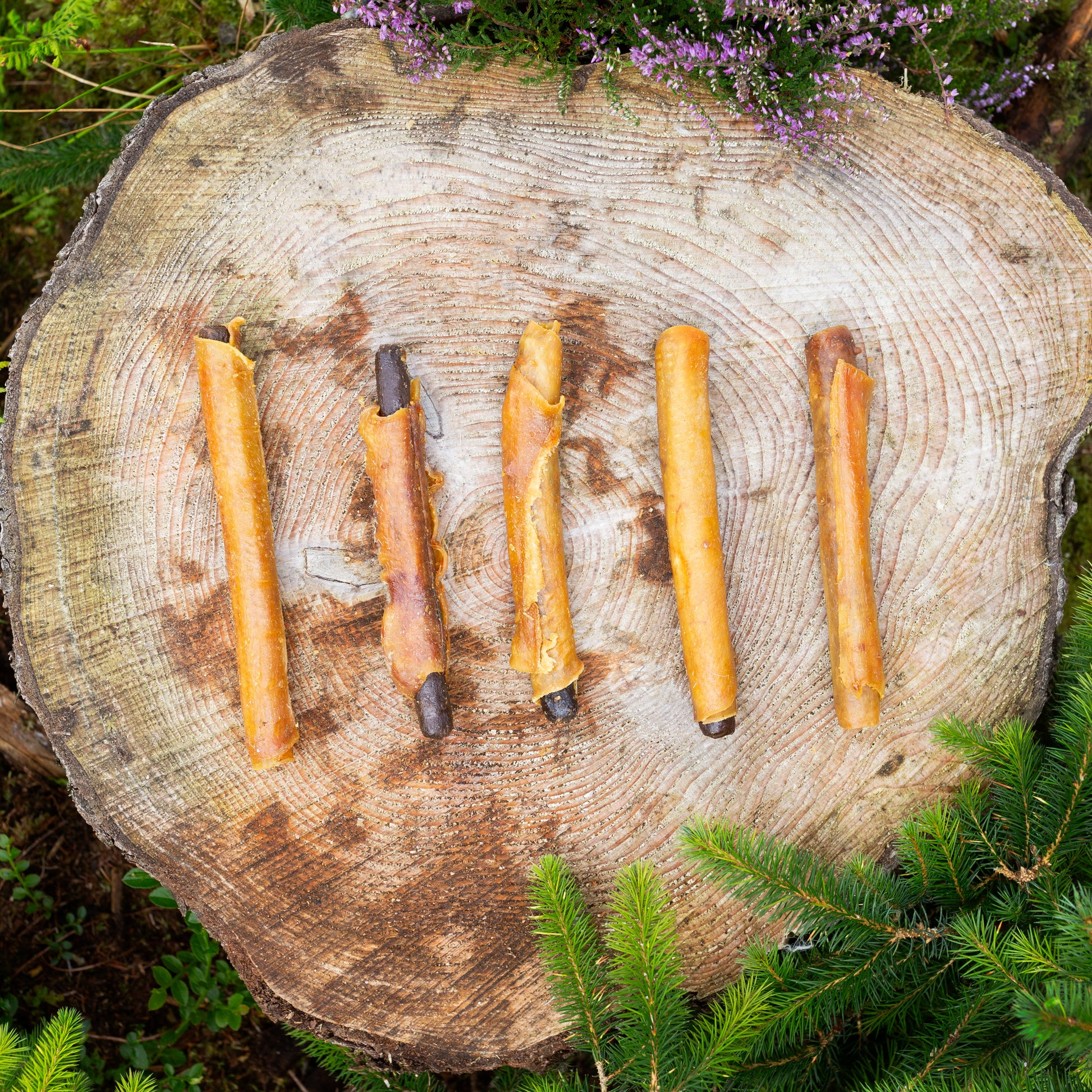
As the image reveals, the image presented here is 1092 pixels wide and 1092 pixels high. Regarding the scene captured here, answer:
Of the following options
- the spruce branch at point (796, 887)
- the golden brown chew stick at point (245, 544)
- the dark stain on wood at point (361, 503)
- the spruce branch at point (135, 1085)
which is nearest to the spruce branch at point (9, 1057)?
the spruce branch at point (135, 1085)

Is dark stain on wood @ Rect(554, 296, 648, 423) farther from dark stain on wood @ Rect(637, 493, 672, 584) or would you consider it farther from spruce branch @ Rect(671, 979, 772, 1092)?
spruce branch @ Rect(671, 979, 772, 1092)

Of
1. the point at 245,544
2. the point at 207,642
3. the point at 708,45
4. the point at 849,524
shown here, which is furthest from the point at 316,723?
the point at 708,45

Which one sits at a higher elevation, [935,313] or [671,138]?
[671,138]

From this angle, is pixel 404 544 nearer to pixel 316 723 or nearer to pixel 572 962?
pixel 316 723

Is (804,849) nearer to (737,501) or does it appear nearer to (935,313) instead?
(737,501)

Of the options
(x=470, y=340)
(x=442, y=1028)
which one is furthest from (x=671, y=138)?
(x=442, y=1028)

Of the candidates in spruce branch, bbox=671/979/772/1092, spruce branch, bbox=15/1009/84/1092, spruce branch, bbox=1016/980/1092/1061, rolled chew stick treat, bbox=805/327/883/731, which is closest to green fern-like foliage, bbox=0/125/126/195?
rolled chew stick treat, bbox=805/327/883/731
